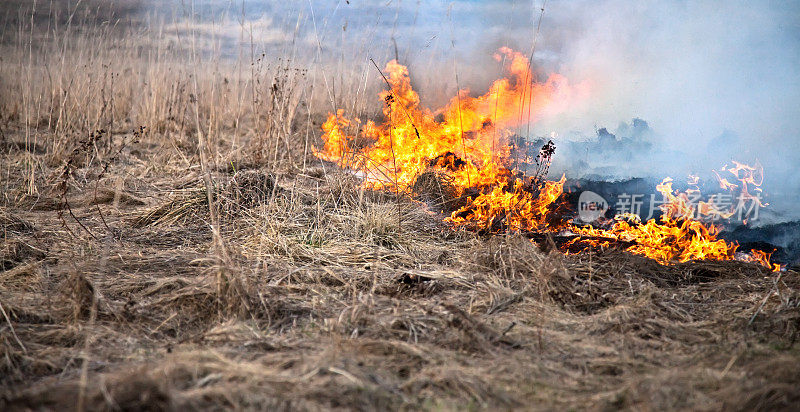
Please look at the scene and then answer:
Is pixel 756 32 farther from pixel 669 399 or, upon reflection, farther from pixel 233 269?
pixel 233 269

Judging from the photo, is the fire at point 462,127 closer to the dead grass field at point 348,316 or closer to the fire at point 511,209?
the fire at point 511,209

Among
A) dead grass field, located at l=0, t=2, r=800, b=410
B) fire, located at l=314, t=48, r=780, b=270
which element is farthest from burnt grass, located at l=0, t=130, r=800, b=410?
fire, located at l=314, t=48, r=780, b=270

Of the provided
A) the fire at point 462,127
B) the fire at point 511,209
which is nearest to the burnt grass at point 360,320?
the fire at point 511,209

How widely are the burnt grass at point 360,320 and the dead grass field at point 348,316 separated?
1 cm

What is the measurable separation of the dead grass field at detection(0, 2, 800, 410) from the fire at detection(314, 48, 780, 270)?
0.39 metres

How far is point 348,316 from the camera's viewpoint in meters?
2.73

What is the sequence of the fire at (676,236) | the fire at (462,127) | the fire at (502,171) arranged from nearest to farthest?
the fire at (676,236) < the fire at (502,171) < the fire at (462,127)

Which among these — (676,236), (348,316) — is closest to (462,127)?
(676,236)

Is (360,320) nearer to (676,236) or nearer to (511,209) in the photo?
(511,209)

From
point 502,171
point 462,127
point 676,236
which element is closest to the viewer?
point 676,236

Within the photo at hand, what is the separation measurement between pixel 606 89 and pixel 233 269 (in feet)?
17.8

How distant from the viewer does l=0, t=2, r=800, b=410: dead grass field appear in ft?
6.48

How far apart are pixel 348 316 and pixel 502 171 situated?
10.2 feet

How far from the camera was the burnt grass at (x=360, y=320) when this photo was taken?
197cm
